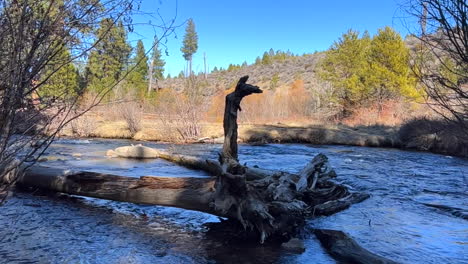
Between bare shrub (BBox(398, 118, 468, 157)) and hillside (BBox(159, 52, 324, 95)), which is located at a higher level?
hillside (BBox(159, 52, 324, 95))

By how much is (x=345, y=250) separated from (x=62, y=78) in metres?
3.75

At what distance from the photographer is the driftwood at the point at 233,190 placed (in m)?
5.23

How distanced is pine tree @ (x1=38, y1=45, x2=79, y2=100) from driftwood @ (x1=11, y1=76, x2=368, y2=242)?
1.60m

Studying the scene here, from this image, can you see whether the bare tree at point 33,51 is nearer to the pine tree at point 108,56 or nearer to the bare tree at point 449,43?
the pine tree at point 108,56

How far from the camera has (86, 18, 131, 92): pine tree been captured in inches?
101

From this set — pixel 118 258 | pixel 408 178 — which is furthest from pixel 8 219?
pixel 408 178

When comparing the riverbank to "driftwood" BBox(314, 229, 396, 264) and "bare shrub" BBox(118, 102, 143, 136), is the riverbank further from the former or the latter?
"driftwood" BBox(314, 229, 396, 264)

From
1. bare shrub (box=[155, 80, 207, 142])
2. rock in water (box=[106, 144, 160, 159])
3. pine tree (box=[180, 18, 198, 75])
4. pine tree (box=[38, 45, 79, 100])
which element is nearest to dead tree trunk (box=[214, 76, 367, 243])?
pine tree (box=[38, 45, 79, 100])

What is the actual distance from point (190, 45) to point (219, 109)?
54818 millimetres

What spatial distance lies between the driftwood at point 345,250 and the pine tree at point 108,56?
3.39m

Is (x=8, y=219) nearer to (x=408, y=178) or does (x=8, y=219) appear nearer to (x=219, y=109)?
(x=408, y=178)

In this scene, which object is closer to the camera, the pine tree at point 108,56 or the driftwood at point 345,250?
the pine tree at point 108,56

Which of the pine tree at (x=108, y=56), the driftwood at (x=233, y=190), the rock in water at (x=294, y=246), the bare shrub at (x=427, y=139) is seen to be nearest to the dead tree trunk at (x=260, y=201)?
the driftwood at (x=233, y=190)

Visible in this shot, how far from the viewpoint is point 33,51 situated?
7.43 ft
